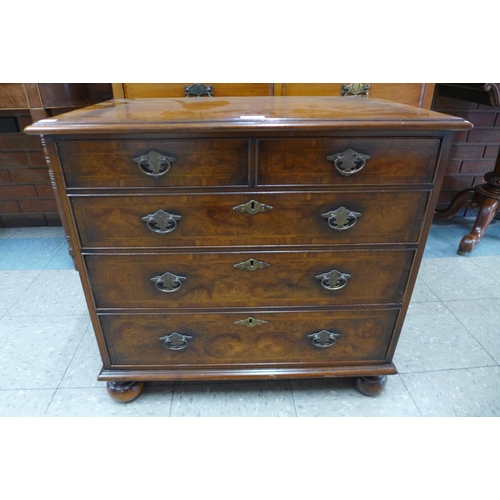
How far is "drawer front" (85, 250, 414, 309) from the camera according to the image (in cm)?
103

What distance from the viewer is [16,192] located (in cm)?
227

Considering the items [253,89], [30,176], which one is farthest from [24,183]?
[253,89]

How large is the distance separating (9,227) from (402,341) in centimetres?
237

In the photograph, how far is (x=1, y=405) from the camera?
121 centimetres

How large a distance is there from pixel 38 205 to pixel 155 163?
5.86ft

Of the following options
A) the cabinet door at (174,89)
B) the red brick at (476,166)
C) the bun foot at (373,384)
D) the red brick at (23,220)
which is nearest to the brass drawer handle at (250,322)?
the bun foot at (373,384)

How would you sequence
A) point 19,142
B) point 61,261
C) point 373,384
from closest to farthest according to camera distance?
1. point 373,384
2. point 61,261
3. point 19,142

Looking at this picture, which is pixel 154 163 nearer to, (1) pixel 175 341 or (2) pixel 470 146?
(1) pixel 175 341

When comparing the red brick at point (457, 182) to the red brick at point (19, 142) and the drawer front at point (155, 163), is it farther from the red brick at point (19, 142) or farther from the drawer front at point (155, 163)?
the red brick at point (19, 142)

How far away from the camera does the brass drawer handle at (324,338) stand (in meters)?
1.15

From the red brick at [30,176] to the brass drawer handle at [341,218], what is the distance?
193 cm

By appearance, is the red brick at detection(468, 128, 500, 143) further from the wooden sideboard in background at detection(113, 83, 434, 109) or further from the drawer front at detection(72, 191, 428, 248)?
the drawer front at detection(72, 191, 428, 248)

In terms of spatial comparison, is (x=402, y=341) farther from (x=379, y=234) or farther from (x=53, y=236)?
(x=53, y=236)

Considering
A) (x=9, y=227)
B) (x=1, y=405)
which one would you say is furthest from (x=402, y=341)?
(x=9, y=227)
